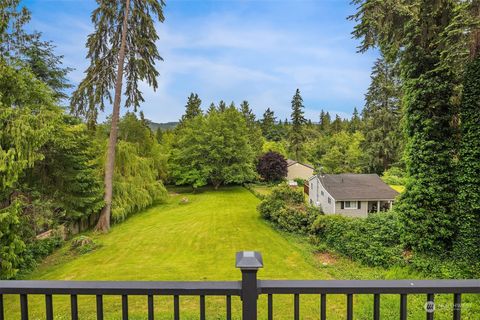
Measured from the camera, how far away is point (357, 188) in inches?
587

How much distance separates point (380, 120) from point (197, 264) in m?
21.2

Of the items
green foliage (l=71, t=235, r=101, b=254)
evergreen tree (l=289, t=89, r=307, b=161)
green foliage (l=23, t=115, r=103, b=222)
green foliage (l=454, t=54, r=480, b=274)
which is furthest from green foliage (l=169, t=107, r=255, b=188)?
green foliage (l=454, t=54, r=480, b=274)

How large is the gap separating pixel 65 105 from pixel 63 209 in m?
4.27

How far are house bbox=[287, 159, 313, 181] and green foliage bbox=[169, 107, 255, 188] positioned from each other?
6.57m

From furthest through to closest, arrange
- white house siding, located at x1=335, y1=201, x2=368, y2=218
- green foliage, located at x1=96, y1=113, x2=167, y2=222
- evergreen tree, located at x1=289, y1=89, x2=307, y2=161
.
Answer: evergreen tree, located at x1=289, y1=89, x2=307, y2=161 < white house siding, located at x1=335, y1=201, x2=368, y2=218 < green foliage, located at x1=96, y1=113, x2=167, y2=222

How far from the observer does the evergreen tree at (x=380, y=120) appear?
2253 centimetres

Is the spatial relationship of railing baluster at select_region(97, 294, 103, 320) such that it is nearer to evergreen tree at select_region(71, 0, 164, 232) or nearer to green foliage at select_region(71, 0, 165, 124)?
evergreen tree at select_region(71, 0, 164, 232)

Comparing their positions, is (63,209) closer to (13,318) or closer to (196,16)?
(13,318)

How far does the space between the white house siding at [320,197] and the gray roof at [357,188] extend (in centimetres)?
42

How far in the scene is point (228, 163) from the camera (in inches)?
928

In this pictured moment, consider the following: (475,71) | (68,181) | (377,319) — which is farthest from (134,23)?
(377,319)

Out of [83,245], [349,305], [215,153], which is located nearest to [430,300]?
[349,305]

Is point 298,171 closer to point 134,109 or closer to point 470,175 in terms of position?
point 134,109

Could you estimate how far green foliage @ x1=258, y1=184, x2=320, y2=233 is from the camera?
480 inches
